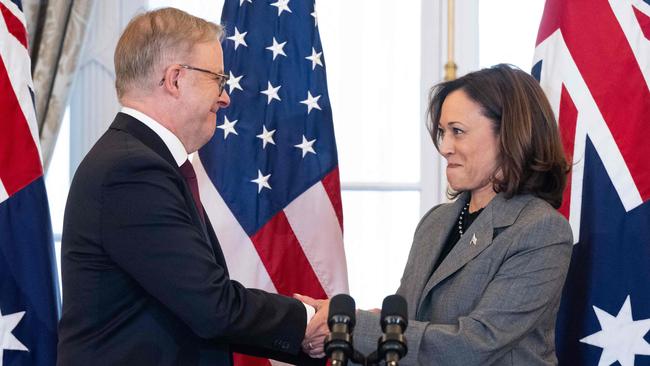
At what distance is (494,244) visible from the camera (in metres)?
2.52

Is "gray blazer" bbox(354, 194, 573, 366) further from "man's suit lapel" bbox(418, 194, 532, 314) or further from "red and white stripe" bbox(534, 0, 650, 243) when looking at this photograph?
"red and white stripe" bbox(534, 0, 650, 243)

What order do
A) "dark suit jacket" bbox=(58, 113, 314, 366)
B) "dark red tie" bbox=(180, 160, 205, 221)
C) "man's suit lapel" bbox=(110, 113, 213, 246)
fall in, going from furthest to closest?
"dark red tie" bbox=(180, 160, 205, 221), "man's suit lapel" bbox=(110, 113, 213, 246), "dark suit jacket" bbox=(58, 113, 314, 366)

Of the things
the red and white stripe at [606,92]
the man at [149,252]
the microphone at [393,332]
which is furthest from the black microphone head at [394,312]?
the red and white stripe at [606,92]

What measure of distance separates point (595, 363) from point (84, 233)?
6.09ft

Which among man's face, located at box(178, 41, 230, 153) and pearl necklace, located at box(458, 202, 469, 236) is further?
pearl necklace, located at box(458, 202, 469, 236)

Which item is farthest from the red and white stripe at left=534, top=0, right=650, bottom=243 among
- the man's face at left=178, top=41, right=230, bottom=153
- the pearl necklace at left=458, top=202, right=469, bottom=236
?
the man's face at left=178, top=41, right=230, bottom=153

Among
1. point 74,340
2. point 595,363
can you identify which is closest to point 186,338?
point 74,340

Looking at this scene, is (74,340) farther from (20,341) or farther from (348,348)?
(20,341)

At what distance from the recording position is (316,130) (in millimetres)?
3746

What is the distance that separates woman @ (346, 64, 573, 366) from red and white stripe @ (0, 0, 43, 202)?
60.8 inches

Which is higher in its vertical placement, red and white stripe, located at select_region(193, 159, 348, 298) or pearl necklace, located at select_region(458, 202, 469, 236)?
pearl necklace, located at select_region(458, 202, 469, 236)

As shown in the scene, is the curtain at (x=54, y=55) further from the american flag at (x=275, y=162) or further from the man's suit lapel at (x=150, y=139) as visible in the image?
the man's suit lapel at (x=150, y=139)

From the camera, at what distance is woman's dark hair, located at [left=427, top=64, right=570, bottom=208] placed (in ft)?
8.40

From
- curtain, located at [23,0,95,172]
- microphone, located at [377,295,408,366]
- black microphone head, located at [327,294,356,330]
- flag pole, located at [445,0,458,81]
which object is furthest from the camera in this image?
flag pole, located at [445,0,458,81]
